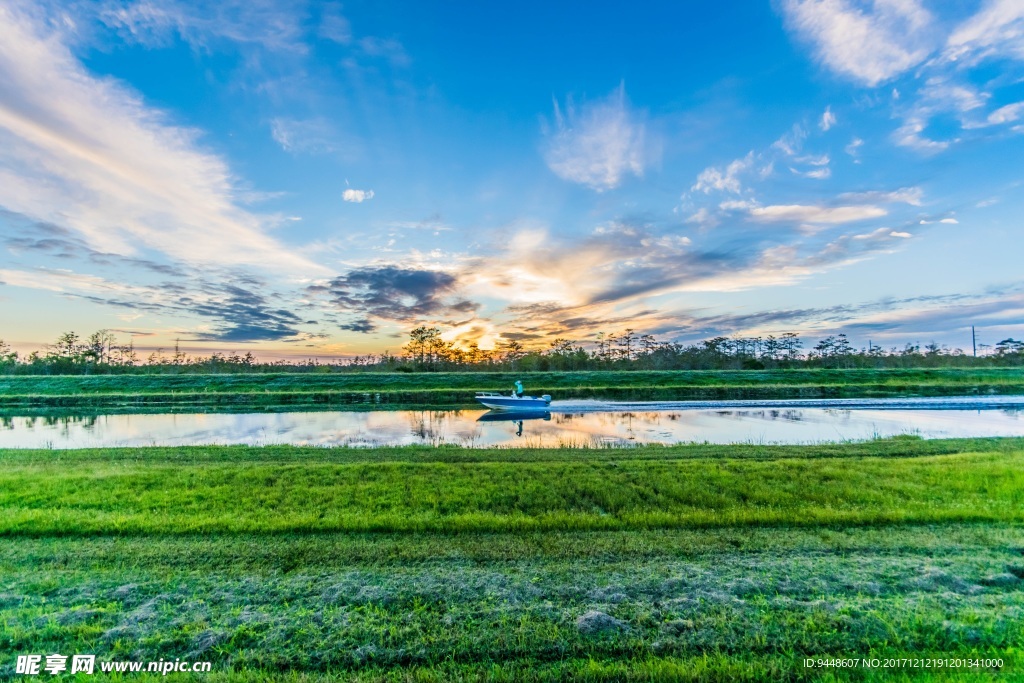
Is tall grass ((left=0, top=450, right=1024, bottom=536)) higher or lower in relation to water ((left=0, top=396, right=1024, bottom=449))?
higher

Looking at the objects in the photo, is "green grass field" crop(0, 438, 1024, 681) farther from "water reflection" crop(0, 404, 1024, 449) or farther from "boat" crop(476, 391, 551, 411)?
"boat" crop(476, 391, 551, 411)

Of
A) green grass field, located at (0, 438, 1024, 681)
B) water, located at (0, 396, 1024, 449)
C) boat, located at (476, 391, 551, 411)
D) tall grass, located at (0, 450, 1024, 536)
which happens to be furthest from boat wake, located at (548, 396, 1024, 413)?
green grass field, located at (0, 438, 1024, 681)

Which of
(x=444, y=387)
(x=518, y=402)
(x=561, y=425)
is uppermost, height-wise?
(x=444, y=387)

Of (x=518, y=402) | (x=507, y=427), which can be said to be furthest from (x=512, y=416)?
(x=507, y=427)

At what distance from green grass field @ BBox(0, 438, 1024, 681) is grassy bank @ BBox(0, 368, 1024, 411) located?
79.2 feet

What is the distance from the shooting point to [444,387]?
4297 cm

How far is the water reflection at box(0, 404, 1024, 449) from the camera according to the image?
17.0m

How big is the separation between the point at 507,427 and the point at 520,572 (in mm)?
16512

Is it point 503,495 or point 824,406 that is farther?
point 824,406

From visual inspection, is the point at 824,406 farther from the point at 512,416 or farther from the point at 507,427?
the point at 507,427

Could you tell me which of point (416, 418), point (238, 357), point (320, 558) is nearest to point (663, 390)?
point (416, 418)

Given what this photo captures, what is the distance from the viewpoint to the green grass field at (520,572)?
11.3ft

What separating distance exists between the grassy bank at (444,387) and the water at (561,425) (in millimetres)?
6869

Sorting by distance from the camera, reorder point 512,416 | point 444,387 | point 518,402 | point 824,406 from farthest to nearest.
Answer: point 444,387 < point 824,406 < point 518,402 < point 512,416
